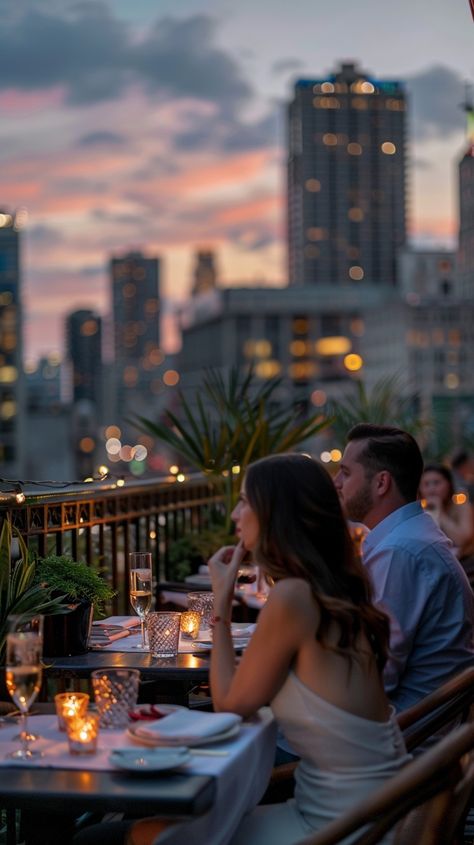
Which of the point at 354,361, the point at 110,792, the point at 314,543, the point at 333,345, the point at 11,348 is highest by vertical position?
the point at 333,345

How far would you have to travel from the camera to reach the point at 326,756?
3387 millimetres

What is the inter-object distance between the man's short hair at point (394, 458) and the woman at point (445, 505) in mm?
5070

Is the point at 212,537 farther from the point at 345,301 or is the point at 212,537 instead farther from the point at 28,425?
the point at 345,301

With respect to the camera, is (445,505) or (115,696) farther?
(445,505)

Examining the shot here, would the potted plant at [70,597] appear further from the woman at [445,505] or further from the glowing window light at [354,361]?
the glowing window light at [354,361]

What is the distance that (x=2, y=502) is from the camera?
566cm

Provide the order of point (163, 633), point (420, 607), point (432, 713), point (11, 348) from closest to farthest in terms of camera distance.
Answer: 1. point (432, 713)
2. point (420, 607)
3. point (163, 633)
4. point (11, 348)

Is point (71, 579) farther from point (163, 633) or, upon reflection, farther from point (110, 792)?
point (110, 792)

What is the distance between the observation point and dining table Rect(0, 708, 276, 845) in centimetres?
297

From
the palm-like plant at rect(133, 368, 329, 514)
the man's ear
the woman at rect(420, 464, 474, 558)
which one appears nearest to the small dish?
the man's ear

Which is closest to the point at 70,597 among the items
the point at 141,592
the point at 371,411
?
the point at 141,592

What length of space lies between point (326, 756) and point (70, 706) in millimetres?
673

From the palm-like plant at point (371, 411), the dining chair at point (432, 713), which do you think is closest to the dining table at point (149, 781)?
the dining chair at point (432, 713)

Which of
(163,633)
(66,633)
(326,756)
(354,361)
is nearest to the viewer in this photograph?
(326,756)
